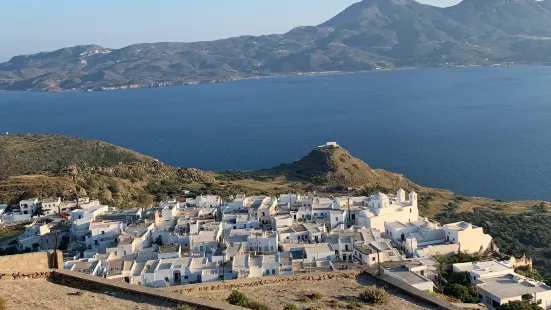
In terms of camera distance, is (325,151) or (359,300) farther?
(325,151)

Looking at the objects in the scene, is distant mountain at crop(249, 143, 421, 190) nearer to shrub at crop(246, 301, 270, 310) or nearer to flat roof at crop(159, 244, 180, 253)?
flat roof at crop(159, 244, 180, 253)

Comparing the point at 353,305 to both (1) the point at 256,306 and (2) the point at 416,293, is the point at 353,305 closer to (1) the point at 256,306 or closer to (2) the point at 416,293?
(2) the point at 416,293

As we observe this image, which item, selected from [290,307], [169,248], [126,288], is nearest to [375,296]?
[290,307]

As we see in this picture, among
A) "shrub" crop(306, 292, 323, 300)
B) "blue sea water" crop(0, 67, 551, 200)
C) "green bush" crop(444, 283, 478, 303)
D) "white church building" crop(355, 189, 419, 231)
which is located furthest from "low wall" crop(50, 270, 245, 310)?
"blue sea water" crop(0, 67, 551, 200)

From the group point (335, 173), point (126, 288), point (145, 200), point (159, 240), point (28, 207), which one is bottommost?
point (145, 200)

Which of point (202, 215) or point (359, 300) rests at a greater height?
point (359, 300)

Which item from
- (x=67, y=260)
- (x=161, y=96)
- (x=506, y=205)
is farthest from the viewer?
(x=161, y=96)

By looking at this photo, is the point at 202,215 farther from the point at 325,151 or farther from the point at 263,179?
the point at 325,151

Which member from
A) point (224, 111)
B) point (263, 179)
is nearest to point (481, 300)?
point (263, 179)
